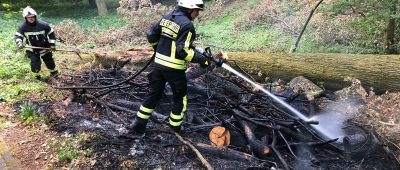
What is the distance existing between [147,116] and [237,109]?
1.53 metres

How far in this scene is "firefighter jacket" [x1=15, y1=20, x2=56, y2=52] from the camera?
318 inches

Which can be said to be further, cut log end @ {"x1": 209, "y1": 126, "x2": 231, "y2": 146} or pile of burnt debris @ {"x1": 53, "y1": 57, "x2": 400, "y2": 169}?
cut log end @ {"x1": 209, "y1": 126, "x2": 231, "y2": 146}

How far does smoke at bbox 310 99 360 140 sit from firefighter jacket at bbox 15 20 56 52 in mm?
5883

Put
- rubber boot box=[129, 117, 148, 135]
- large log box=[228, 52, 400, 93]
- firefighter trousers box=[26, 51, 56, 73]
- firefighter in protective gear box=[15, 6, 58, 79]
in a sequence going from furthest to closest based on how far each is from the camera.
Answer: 1. firefighter trousers box=[26, 51, 56, 73]
2. firefighter in protective gear box=[15, 6, 58, 79]
3. large log box=[228, 52, 400, 93]
4. rubber boot box=[129, 117, 148, 135]

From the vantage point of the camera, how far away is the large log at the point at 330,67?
299 inches

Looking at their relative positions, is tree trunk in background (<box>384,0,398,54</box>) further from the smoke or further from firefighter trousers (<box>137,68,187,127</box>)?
firefighter trousers (<box>137,68,187,127</box>)

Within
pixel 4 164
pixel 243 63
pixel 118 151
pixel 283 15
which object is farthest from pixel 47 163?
pixel 283 15

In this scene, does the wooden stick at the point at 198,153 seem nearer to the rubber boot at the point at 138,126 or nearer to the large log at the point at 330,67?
the rubber boot at the point at 138,126

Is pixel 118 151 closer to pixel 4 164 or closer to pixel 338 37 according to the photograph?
pixel 4 164

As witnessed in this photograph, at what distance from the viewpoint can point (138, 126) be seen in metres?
5.27

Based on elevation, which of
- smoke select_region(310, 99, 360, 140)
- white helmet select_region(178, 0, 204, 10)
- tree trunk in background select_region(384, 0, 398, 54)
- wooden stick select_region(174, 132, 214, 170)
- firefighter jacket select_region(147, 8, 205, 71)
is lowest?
smoke select_region(310, 99, 360, 140)

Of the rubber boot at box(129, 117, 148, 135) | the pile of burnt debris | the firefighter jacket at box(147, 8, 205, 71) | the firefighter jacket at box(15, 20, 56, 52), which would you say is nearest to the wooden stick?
the pile of burnt debris

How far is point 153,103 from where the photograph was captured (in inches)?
205

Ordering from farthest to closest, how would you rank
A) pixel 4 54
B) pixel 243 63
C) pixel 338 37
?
pixel 338 37 < pixel 4 54 < pixel 243 63
